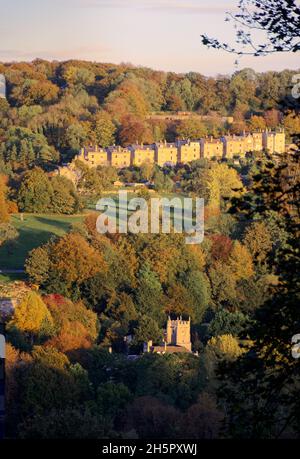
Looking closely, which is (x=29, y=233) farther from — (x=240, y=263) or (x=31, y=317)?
(x=31, y=317)

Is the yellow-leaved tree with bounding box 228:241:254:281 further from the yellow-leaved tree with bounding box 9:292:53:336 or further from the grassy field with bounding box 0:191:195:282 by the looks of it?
the yellow-leaved tree with bounding box 9:292:53:336

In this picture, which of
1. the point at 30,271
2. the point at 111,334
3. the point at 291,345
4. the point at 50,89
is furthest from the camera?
the point at 50,89

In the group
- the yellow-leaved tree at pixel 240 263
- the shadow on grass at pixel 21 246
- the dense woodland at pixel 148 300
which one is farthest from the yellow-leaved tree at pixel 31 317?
the yellow-leaved tree at pixel 240 263

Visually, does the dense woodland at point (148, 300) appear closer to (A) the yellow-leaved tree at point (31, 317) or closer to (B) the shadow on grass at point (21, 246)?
(A) the yellow-leaved tree at point (31, 317)

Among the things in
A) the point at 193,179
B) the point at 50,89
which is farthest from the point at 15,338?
the point at 50,89

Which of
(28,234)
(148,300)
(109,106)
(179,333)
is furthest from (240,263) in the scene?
(109,106)

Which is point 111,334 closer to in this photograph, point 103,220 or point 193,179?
point 103,220
